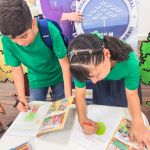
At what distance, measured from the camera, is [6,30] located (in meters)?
0.98

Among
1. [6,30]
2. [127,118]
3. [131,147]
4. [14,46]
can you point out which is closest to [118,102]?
[127,118]

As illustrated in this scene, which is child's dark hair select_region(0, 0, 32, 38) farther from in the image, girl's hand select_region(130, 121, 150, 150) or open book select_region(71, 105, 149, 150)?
girl's hand select_region(130, 121, 150, 150)

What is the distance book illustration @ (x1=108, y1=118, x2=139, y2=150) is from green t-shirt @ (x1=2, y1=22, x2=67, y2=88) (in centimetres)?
41

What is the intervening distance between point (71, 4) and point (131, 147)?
937 millimetres

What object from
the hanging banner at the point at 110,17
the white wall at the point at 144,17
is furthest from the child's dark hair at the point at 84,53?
the white wall at the point at 144,17

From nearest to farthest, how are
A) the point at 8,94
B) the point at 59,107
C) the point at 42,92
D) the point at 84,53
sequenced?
1. the point at 84,53
2. the point at 59,107
3. the point at 42,92
4. the point at 8,94

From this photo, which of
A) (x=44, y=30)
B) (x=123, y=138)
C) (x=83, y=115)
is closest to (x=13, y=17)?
(x=44, y=30)

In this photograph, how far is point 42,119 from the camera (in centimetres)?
114

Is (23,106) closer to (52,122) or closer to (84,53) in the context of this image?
(52,122)

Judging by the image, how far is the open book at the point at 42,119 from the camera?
1037mm

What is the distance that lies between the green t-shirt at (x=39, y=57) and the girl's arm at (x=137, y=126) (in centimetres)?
37

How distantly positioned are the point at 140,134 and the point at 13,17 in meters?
0.60

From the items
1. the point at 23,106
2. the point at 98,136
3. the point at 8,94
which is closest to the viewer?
the point at 98,136

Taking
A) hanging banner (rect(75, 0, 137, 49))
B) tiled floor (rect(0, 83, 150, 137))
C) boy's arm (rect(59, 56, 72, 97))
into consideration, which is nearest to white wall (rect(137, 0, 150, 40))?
tiled floor (rect(0, 83, 150, 137))
